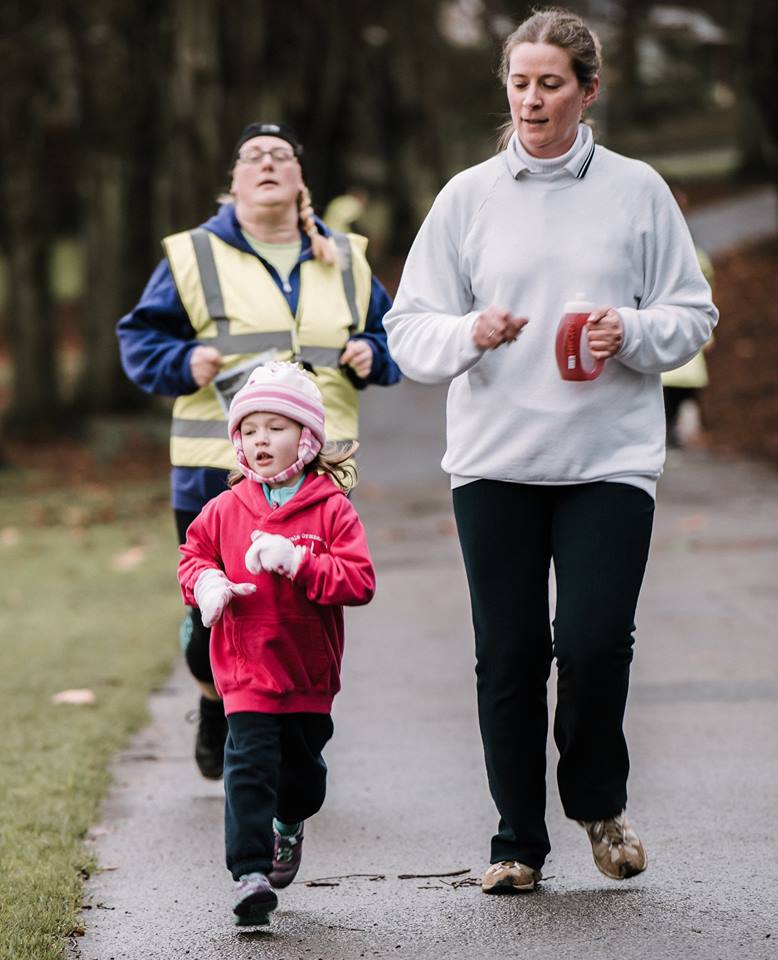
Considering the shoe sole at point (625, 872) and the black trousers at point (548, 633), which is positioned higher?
the black trousers at point (548, 633)

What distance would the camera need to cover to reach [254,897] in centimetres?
422

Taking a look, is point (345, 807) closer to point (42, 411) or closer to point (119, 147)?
point (119, 147)

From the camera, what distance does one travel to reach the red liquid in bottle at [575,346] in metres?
4.24

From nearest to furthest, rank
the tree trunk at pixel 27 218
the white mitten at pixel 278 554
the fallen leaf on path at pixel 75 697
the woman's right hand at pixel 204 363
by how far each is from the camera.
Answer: the white mitten at pixel 278 554 → the woman's right hand at pixel 204 363 → the fallen leaf on path at pixel 75 697 → the tree trunk at pixel 27 218

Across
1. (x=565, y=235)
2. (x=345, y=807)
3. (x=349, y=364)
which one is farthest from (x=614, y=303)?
(x=345, y=807)

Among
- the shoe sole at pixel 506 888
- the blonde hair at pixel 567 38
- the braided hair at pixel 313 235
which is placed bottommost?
the shoe sole at pixel 506 888

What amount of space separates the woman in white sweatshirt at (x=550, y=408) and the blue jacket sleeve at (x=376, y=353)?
3.26 feet

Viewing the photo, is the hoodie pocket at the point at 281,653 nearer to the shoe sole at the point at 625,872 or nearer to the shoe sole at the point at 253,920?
the shoe sole at the point at 253,920

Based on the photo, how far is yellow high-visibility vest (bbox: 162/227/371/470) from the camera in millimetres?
5512

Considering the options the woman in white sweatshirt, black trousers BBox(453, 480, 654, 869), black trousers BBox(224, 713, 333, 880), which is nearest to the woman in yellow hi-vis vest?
the woman in white sweatshirt

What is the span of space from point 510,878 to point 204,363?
1848mm

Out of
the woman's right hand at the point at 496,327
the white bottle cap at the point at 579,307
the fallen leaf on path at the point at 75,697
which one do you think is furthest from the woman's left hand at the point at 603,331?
the fallen leaf on path at the point at 75,697

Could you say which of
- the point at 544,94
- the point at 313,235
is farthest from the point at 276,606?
the point at 313,235

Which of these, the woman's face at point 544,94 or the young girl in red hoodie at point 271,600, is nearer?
the young girl in red hoodie at point 271,600
